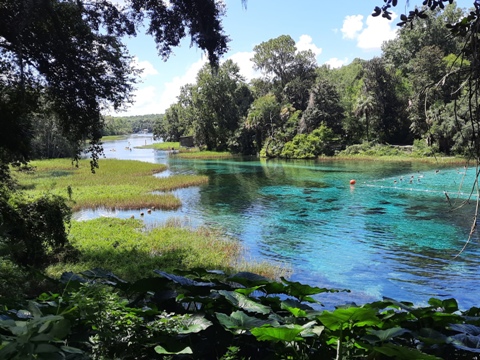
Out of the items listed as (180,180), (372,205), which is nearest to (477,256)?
(372,205)

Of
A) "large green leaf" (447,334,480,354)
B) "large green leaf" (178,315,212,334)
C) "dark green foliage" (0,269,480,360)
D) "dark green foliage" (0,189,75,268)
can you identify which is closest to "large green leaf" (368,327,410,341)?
"dark green foliage" (0,269,480,360)

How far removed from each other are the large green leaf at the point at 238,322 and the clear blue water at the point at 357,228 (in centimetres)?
135

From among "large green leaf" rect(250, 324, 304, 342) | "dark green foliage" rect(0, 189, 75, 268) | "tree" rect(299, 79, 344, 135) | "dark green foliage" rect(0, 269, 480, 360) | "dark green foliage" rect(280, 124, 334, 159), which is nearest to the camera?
"large green leaf" rect(250, 324, 304, 342)

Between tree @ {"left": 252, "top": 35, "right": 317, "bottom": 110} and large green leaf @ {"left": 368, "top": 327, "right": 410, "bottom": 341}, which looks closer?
large green leaf @ {"left": 368, "top": 327, "right": 410, "bottom": 341}

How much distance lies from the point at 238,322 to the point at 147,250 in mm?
11486

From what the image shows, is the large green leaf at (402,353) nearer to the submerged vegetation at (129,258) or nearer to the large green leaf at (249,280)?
the submerged vegetation at (129,258)

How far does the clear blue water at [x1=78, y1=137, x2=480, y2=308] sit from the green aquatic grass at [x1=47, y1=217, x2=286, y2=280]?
3.54ft

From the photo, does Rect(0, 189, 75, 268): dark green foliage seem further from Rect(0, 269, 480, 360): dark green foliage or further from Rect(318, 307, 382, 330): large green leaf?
Rect(318, 307, 382, 330): large green leaf

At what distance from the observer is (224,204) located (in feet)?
77.1

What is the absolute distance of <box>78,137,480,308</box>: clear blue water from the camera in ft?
35.2

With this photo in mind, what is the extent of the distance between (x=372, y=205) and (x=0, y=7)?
1910cm

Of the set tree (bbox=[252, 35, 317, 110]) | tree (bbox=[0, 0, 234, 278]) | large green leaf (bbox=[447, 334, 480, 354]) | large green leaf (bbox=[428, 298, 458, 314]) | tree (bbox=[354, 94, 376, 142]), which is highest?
tree (bbox=[252, 35, 317, 110])

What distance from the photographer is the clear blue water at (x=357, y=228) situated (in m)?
10.7

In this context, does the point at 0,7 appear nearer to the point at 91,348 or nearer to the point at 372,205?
the point at 91,348
